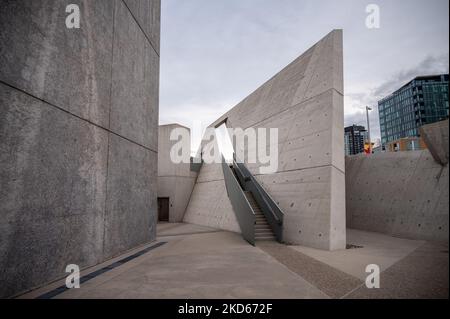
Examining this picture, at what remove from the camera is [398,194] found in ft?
33.6

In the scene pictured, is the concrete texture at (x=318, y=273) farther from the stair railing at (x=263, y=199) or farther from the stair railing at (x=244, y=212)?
the stair railing at (x=263, y=199)

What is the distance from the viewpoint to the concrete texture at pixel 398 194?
354 inches

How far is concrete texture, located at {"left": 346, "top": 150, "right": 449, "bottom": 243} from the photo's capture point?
8984mm

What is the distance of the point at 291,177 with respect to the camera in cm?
931

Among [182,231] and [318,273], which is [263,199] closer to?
[182,231]

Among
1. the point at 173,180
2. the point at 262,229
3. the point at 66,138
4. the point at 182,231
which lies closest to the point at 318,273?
the point at 262,229

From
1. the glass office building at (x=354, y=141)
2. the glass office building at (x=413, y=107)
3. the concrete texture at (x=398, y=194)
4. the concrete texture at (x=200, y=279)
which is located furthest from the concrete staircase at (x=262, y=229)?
the glass office building at (x=354, y=141)

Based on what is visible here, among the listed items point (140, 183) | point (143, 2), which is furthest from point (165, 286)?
point (143, 2)

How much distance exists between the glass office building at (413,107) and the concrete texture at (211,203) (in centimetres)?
6982

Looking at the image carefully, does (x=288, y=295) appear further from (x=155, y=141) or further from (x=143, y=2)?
(x=143, y=2)

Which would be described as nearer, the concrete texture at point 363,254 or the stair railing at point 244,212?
the concrete texture at point 363,254

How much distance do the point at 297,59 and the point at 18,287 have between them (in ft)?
38.4

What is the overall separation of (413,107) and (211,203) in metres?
86.6
